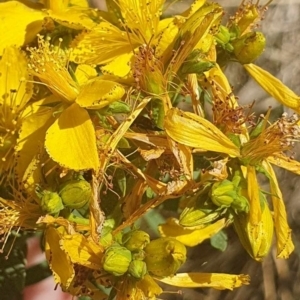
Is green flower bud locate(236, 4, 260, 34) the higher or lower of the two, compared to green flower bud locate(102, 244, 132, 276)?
higher

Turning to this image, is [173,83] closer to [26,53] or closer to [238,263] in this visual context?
[26,53]

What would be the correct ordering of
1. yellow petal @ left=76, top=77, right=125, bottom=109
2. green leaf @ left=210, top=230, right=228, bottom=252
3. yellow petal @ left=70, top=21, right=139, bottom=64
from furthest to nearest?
green leaf @ left=210, top=230, right=228, bottom=252, yellow petal @ left=70, top=21, right=139, bottom=64, yellow petal @ left=76, top=77, right=125, bottom=109

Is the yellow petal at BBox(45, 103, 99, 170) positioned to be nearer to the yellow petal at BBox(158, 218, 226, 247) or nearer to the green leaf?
the yellow petal at BBox(158, 218, 226, 247)

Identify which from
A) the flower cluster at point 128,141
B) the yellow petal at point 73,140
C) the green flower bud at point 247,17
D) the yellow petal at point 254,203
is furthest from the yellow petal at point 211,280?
the green flower bud at point 247,17

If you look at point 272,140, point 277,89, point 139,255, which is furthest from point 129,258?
point 277,89

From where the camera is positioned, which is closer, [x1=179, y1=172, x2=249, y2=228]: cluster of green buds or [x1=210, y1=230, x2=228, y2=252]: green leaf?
[x1=179, y1=172, x2=249, y2=228]: cluster of green buds

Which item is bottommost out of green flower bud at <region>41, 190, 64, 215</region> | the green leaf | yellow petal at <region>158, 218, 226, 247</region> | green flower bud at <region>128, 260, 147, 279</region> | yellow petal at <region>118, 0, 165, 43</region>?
the green leaf

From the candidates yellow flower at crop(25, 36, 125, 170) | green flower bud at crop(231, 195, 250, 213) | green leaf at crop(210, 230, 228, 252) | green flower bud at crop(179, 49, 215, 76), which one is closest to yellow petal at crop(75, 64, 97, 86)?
yellow flower at crop(25, 36, 125, 170)

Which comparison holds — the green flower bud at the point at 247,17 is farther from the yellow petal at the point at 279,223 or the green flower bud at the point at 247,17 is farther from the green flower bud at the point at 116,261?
the green flower bud at the point at 116,261

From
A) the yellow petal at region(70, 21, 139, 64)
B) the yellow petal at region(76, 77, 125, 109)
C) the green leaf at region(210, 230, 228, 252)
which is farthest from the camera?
the green leaf at region(210, 230, 228, 252)
